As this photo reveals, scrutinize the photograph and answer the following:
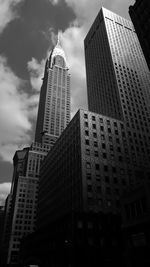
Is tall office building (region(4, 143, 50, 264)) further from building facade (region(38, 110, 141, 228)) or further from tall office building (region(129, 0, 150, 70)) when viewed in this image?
tall office building (region(129, 0, 150, 70))

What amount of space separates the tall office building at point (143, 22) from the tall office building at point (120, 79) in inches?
1761

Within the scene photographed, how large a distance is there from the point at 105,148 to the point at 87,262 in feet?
136

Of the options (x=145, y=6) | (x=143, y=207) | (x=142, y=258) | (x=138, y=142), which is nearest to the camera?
(x=142, y=258)

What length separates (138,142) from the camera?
97500mm

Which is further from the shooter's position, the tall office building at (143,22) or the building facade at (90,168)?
the building facade at (90,168)

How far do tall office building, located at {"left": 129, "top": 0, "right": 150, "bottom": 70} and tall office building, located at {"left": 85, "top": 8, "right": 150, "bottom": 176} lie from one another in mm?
44726

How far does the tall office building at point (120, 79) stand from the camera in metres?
102

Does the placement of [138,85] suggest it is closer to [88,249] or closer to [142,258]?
[88,249]

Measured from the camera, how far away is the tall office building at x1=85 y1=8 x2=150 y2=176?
102375 mm

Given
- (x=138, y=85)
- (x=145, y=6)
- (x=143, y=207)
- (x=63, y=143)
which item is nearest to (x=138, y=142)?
(x=63, y=143)

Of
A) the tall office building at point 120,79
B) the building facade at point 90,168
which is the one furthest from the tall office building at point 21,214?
the tall office building at point 120,79

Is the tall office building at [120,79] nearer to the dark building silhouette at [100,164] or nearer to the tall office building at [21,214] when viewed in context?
the dark building silhouette at [100,164]

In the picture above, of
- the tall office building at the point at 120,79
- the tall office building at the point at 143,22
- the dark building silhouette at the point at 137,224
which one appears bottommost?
the dark building silhouette at the point at 137,224

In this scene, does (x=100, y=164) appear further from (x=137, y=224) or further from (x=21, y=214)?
(x=21, y=214)
